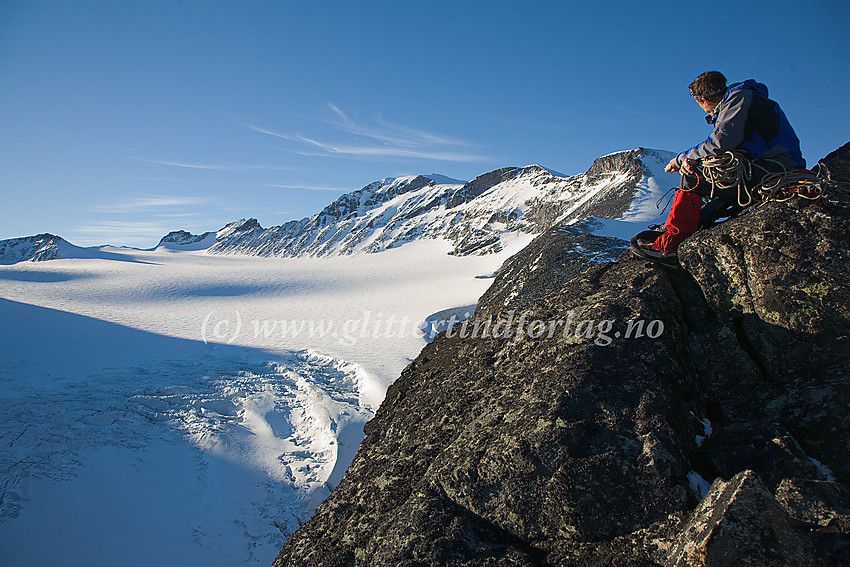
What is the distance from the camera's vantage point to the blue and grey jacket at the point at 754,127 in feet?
10.3

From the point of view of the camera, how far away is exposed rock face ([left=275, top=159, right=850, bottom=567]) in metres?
1.96

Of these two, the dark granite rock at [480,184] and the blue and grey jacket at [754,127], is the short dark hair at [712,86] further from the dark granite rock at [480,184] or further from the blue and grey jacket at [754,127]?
the dark granite rock at [480,184]

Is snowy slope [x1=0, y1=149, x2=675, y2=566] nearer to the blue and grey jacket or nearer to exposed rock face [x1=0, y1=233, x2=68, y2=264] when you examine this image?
the blue and grey jacket

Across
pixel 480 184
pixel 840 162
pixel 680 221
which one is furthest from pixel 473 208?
pixel 680 221

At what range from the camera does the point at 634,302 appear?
9.83ft

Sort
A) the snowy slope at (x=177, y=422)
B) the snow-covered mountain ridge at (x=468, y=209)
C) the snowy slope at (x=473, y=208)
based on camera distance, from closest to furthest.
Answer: the snowy slope at (x=177, y=422) < the snow-covered mountain ridge at (x=468, y=209) < the snowy slope at (x=473, y=208)

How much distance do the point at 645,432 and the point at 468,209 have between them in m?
74.2

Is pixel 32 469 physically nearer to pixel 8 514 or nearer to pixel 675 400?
pixel 8 514

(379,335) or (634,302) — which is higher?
(634,302)

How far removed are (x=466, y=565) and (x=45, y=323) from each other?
23431 mm

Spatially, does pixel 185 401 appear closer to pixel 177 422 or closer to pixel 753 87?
pixel 177 422

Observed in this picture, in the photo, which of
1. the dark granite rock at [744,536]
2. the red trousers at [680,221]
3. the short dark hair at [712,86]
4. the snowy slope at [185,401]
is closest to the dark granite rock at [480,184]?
the snowy slope at [185,401]

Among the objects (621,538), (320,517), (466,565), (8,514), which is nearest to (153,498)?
(8,514)

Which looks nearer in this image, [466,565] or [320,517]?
[466,565]
